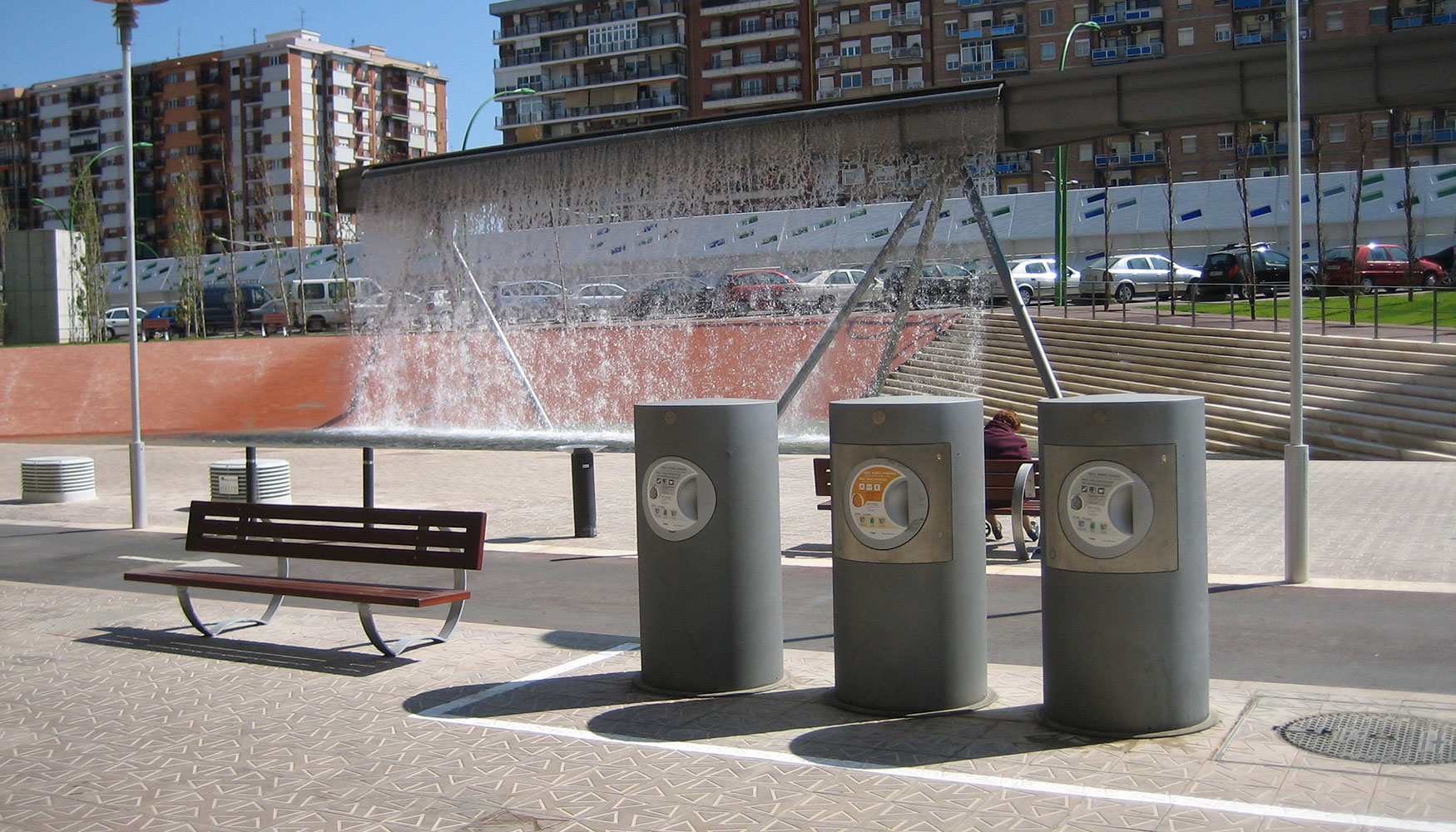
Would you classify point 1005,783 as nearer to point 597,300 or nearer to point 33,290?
point 597,300

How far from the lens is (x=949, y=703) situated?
5.42 m

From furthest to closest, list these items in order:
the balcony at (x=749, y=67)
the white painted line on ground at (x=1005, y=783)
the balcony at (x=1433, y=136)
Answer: the balcony at (x=749, y=67)
the balcony at (x=1433, y=136)
the white painted line on ground at (x=1005, y=783)

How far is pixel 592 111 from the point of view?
103m

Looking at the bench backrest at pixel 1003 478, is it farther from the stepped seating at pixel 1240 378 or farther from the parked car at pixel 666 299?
the parked car at pixel 666 299

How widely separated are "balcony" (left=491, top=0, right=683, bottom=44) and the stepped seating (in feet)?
263

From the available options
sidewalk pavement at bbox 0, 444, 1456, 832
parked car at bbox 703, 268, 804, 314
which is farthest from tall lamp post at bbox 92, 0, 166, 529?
parked car at bbox 703, 268, 804, 314

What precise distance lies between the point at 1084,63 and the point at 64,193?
88.1m

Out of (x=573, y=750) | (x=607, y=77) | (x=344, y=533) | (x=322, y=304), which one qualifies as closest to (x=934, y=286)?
(x=344, y=533)

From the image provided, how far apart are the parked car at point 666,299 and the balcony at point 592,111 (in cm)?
7804

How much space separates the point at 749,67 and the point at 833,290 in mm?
72812

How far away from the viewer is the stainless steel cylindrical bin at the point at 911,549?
5289 millimetres

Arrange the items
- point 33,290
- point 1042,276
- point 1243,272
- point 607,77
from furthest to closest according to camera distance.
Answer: point 607,77
point 33,290
point 1042,276
point 1243,272

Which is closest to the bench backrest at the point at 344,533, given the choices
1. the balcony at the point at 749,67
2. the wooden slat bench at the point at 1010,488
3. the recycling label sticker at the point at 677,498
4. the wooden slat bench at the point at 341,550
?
the wooden slat bench at the point at 341,550

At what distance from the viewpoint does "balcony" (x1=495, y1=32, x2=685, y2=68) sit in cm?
9731
